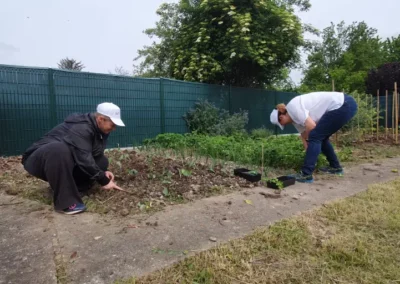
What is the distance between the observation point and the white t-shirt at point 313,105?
394 cm

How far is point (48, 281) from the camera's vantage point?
156 cm

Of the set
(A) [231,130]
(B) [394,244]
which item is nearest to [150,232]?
(B) [394,244]

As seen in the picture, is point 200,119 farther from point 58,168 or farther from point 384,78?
point 384,78

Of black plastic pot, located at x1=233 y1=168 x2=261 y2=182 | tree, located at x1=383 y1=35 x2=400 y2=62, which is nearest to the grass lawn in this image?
black plastic pot, located at x1=233 y1=168 x2=261 y2=182

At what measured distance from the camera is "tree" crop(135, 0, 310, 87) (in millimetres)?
9391

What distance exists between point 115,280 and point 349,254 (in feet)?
4.93

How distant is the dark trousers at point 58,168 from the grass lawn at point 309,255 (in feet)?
4.37

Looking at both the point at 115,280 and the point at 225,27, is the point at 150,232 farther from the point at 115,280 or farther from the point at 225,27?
the point at 225,27

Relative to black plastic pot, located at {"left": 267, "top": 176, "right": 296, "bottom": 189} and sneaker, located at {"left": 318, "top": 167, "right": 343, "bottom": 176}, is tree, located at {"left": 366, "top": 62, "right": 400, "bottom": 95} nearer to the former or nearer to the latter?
sneaker, located at {"left": 318, "top": 167, "right": 343, "bottom": 176}

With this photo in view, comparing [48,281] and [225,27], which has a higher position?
[225,27]

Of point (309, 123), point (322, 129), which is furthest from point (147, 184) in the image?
point (322, 129)

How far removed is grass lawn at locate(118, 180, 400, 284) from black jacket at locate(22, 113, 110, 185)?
1.38 metres

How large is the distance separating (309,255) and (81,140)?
2134mm

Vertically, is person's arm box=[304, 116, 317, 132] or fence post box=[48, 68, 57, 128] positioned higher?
fence post box=[48, 68, 57, 128]
